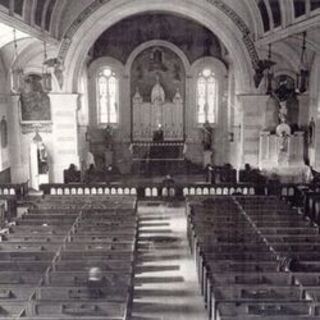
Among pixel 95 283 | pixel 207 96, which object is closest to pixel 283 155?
pixel 207 96

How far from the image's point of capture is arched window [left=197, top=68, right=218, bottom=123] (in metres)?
27.0

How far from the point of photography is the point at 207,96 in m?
27.2

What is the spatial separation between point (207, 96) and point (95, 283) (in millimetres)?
19524

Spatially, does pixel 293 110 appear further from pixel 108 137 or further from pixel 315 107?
pixel 108 137

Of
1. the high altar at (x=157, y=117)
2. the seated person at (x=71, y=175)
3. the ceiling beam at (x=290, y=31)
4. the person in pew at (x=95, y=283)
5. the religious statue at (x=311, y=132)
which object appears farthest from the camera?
the high altar at (x=157, y=117)

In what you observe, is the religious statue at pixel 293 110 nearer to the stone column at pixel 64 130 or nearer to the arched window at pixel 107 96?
the arched window at pixel 107 96

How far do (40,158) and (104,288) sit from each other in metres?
13.9

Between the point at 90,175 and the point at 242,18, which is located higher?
the point at 242,18

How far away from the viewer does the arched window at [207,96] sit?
88.5 feet

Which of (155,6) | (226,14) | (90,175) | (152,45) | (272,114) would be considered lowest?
(90,175)

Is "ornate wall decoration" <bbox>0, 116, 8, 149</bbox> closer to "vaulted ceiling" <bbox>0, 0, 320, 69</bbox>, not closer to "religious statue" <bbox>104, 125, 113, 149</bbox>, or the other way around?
"vaulted ceiling" <bbox>0, 0, 320, 69</bbox>

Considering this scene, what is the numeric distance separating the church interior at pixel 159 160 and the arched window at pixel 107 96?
0.28 feet

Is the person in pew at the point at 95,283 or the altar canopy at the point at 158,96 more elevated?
the altar canopy at the point at 158,96

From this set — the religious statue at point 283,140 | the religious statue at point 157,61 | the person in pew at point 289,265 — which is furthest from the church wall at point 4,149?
the person in pew at point 289,265
